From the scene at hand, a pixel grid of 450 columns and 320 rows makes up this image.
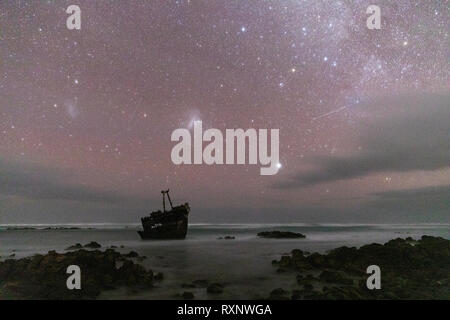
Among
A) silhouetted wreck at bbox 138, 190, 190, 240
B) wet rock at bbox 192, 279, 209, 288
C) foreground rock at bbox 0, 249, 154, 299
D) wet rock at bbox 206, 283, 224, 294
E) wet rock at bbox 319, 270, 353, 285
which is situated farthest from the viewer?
silhouetted wreck at bbox 138, 190, 190, 240

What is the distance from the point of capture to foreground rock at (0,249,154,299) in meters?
13.0

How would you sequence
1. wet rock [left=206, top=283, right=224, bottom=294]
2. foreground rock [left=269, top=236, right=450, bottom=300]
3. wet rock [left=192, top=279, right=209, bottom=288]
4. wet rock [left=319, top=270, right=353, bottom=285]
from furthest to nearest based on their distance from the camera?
wet rock [left=192, top=279, right=209, bottom=288]
wet rock [left=319, top=270, right=353, bottom=285]
wet rock [left=206, top=283, right=224, bottom=294]
foreground rock [left=269, top=236, right=450, bottom=300]

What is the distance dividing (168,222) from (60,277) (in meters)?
27.1

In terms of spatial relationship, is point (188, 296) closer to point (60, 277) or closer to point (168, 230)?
point (60, 277)

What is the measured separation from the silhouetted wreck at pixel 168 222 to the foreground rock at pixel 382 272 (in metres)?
23.3

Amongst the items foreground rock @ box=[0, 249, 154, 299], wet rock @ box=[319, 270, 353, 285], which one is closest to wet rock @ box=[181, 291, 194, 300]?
foreground rock @ box=[0, 249, 154, 299]

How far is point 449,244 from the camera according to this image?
789 inches

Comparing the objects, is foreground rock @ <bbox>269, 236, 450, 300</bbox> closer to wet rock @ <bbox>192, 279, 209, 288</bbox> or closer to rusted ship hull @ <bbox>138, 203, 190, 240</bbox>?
wet rock @ <bbox>192, 279, 209, 288</bbox>

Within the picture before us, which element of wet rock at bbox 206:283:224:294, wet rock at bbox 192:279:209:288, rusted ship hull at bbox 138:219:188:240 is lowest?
rusted ship hull at bbox 138:219:188:240

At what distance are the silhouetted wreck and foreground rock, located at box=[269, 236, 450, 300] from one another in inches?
917

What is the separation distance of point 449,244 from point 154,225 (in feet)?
107

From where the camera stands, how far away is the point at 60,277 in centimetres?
1502
